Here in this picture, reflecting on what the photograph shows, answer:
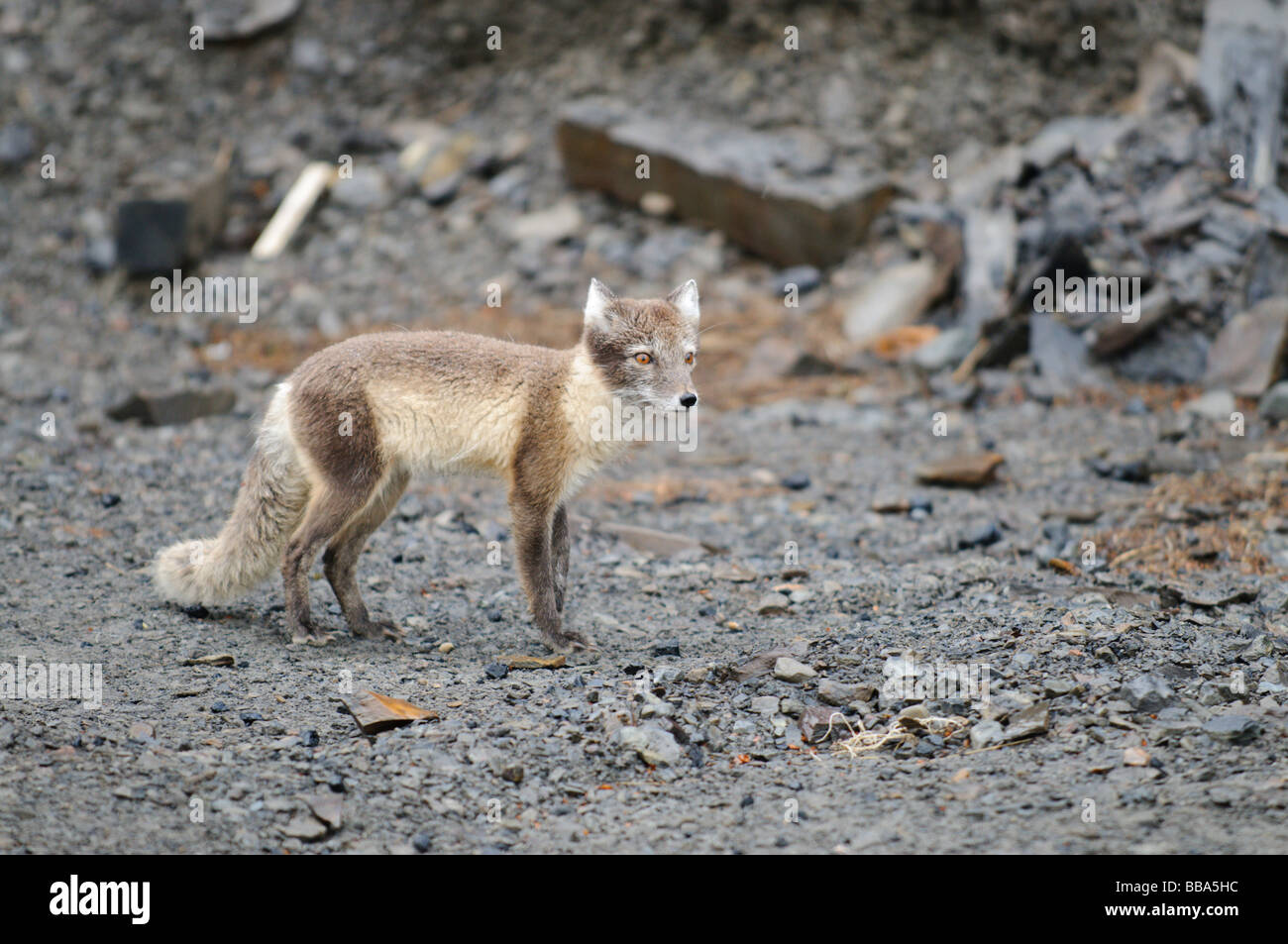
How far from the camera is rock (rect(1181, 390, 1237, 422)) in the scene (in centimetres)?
1005

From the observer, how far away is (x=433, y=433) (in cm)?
597

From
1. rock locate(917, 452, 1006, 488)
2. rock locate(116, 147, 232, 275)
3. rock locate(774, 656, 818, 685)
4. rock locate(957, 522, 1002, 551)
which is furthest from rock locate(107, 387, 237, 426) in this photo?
rock locate(774, 656, 818, 685)

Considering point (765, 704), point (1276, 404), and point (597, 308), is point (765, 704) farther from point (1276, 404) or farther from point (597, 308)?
point (1276, 404)

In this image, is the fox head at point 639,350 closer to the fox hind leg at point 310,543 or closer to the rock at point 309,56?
the fox hind leg at point 310,543

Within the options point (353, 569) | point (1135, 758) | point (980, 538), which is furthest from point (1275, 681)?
point (353, 569)

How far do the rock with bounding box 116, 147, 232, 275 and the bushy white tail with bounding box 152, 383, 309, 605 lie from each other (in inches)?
331

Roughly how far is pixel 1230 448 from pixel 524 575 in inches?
248

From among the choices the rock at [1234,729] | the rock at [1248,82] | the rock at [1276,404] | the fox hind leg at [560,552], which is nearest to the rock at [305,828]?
the fox hind leg at [560,552]

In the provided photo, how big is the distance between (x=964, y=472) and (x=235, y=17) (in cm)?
1193

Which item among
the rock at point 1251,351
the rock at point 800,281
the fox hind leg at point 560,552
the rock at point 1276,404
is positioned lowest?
the fox hind leg at point 560,552

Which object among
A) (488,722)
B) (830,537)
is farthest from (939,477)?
(488,722)

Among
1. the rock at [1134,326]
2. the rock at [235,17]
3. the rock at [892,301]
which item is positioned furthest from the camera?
the rock at [235,17]

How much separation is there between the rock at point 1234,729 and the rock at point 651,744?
82.2 inches

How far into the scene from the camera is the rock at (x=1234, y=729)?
14.9 feet
